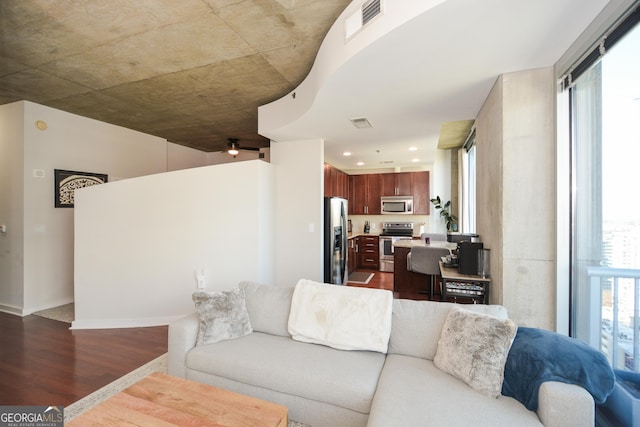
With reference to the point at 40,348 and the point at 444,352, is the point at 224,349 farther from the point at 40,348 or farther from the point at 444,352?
the point at 40,348

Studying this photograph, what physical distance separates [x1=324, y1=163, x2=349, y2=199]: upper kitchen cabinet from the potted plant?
2.02 m

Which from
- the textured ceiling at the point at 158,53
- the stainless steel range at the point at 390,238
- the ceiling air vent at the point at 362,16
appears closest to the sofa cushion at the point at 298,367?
the ceiling air vent at the point at 362,16

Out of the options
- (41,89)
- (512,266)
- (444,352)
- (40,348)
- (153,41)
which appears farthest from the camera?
(41,89)

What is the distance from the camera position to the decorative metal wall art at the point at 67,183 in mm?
4281

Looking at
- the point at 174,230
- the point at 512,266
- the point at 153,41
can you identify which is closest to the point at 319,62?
the point at 153,41

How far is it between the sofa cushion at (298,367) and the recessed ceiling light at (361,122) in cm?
260

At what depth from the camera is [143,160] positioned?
17.9 ft

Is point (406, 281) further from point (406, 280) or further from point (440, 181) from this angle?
point (440, 181)

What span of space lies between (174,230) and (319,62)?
2818 mm

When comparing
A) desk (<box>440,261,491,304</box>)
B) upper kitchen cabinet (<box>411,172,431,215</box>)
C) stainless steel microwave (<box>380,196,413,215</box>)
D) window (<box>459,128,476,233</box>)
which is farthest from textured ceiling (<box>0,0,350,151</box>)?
upper kitchen cabinet (<box>411,172,431,215</box>)

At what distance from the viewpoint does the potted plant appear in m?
6.04

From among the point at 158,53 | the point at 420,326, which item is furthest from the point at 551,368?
the point at 158,53

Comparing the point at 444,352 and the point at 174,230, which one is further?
the point at 174,230

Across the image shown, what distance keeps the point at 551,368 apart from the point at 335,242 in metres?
3.41
